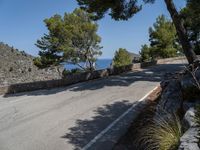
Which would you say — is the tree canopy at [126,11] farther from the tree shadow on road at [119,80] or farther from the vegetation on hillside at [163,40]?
the vegetation on hillside at [163,40]

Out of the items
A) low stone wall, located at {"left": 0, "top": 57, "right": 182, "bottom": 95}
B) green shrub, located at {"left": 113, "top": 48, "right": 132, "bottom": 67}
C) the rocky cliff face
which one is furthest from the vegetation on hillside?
low stone wall, located at {"left": 0, "top": 57, "right": 182, "bottom": 95}

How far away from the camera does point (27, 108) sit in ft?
51.9

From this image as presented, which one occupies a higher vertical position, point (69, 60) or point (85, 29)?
point (85, 29)

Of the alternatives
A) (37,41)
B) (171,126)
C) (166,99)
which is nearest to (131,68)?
(37,41)

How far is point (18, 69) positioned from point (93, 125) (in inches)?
2514

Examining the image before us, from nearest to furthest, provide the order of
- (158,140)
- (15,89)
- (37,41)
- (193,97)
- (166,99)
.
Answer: (158,140) → (193,97) → (166,99) → (15,89) → (37,41)

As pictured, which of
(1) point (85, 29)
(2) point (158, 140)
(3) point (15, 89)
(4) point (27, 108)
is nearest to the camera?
(2) point (158, 140)

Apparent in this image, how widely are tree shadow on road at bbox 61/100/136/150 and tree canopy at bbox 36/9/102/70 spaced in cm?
3219

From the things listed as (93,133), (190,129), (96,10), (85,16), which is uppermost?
(85,16)

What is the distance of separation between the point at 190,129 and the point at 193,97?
254 cm

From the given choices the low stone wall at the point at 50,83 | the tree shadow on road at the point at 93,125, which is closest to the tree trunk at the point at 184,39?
the tree shadow on road at the point at 93,125

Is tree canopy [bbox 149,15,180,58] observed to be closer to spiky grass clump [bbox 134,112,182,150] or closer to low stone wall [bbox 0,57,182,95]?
low stone wall [bbox 0,57,182,95]

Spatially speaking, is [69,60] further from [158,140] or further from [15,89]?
[158,140]

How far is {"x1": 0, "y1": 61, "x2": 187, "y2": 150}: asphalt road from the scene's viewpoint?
9.80 metres
